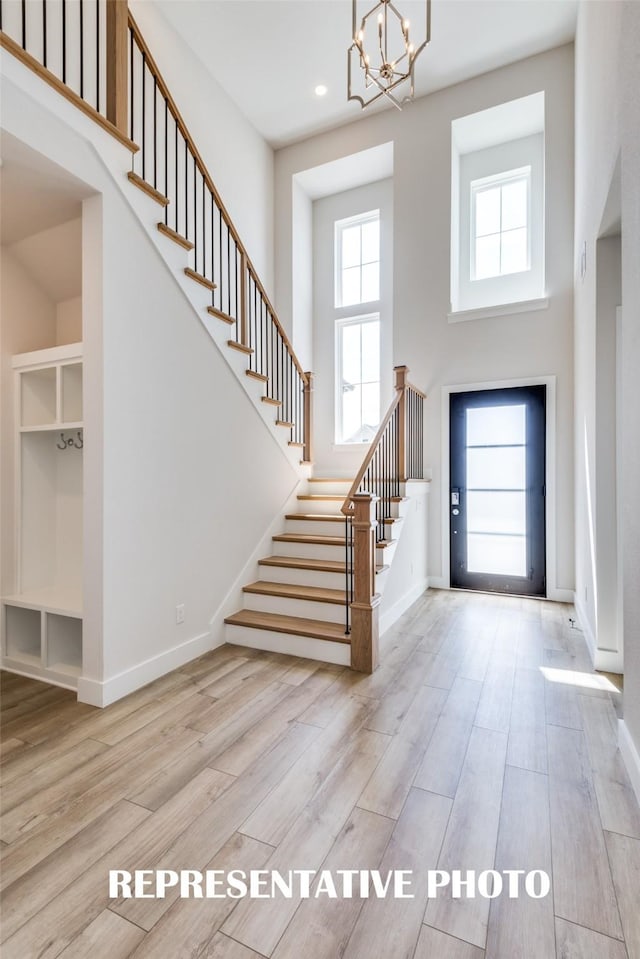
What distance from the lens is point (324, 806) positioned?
1686 millimetres

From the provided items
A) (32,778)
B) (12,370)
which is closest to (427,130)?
(12,370)

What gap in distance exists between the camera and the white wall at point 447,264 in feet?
14.2

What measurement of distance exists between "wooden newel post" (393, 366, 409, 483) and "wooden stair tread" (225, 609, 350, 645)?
159cm

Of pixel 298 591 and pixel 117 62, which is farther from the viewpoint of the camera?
pixel 298 591

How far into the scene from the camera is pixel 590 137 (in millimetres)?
3066

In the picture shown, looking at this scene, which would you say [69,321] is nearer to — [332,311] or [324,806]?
[324,806]

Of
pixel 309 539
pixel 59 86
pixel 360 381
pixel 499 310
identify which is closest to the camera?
pixel 59 86

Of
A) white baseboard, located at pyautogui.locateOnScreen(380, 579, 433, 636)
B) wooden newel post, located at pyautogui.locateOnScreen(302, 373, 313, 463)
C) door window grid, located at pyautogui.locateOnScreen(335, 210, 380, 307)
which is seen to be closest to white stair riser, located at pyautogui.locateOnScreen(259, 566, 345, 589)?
white baseboard, located at pyautogui.locateOnScreen(380, 579, 433, 636)

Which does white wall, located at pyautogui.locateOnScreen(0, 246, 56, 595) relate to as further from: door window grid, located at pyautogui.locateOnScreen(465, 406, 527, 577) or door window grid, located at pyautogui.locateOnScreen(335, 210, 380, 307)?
door window grid, located at pyautogui.locateOnScreen(465, 406, 527, 577)

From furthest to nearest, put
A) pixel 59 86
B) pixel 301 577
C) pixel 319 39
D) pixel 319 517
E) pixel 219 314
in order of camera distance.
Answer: pixel 319 39, pixel 319 517, pixel 301 577, pixel 219 314, pixel 59 86

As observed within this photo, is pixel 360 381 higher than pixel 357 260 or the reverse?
the reverse

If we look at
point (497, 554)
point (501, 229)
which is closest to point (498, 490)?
point (497, 554)

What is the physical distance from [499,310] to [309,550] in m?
3.13

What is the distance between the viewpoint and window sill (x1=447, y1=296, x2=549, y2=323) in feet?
14.6
